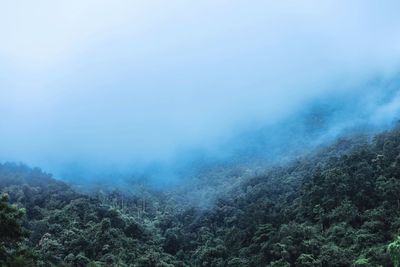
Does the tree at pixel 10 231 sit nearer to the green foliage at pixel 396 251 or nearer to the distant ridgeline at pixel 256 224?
the distant ridgeline at pixel 256 224

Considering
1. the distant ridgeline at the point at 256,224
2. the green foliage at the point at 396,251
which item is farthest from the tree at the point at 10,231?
the green foliage at the point at 396,251

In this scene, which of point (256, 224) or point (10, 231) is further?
point (256, 224)

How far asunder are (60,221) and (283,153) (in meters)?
46.8

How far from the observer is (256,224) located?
48.7 metres

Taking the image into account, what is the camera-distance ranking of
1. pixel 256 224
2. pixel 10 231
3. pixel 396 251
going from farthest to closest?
pixel 256 224, pixel 396 251, pixel 10 231

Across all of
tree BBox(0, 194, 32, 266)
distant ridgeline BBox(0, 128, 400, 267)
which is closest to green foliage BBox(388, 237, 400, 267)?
tree BBox(0, 194, 32, 266)

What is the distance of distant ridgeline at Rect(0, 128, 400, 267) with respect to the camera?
3891 centimetres

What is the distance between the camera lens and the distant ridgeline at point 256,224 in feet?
128

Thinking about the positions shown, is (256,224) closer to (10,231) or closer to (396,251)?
(396,251)

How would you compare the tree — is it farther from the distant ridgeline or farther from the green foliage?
the green foliage

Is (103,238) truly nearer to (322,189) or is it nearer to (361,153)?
(322,189)

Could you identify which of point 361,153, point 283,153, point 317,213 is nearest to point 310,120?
point 283,153

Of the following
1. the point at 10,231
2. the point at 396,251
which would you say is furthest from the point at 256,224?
the point at 10,231

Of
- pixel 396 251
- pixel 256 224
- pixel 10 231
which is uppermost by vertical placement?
pixel 256 224
